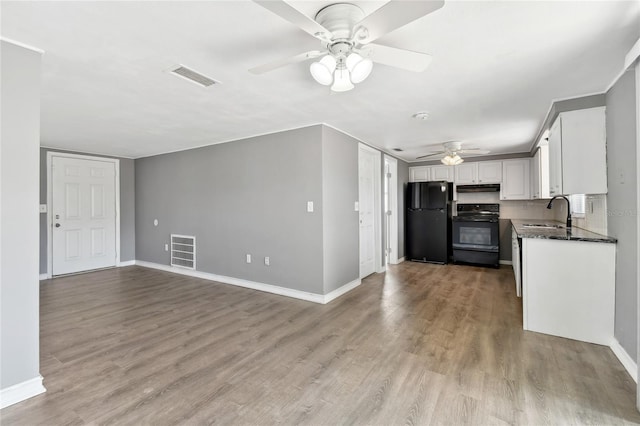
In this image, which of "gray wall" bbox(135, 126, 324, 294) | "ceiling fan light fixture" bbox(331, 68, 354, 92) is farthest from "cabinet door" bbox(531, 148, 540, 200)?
"ceiling fan light fixture" bbox(331, 68, 354, 92)

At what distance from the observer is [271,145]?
164 inches

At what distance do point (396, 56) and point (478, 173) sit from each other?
17.4 feet

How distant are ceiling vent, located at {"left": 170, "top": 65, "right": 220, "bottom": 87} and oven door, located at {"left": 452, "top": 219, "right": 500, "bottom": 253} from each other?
5247 mm

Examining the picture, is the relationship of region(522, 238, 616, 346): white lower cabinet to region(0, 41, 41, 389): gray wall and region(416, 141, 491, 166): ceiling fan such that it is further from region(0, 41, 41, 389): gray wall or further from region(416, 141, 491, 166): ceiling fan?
region(0, 41, 41, 389): gray wall

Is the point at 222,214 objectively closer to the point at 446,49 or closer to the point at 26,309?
the point at 26,309

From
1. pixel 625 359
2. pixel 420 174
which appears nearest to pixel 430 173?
pixel 420 174

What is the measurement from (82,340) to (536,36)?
4.29 m

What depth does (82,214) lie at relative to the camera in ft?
18.3

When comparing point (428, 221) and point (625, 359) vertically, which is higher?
point (428, 221)

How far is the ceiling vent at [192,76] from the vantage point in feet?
7.41

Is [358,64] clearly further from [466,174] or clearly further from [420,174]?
[420,174]

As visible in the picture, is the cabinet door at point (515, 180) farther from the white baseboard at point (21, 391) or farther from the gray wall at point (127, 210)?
the gray wall at point (127, 210)

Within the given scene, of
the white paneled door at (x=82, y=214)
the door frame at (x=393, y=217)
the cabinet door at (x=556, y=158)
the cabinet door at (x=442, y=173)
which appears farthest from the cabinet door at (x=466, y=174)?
the white paneled door at (x=82, y=214)

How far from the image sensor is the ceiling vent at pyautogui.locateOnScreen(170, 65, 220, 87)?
2.26 meters
